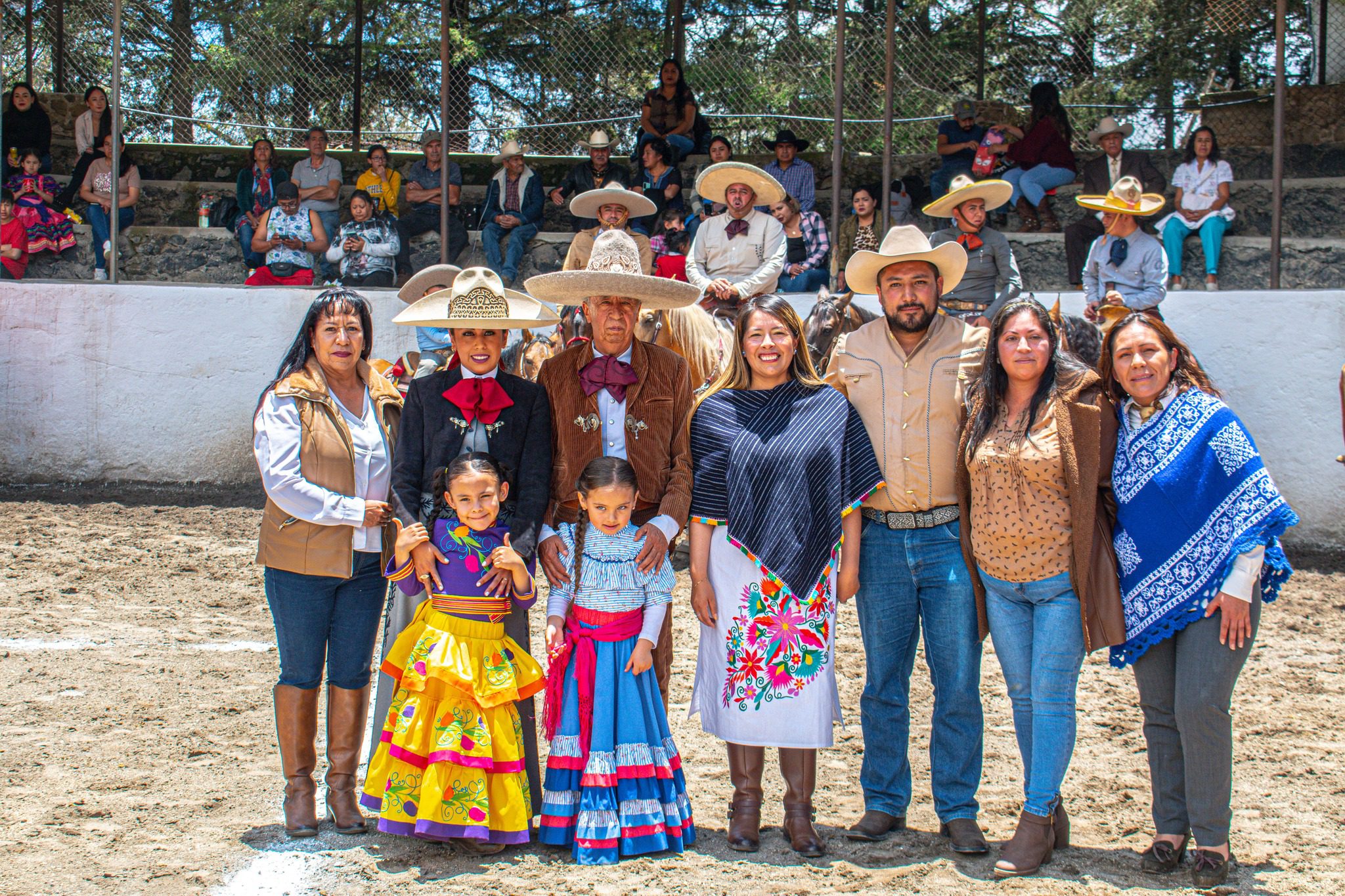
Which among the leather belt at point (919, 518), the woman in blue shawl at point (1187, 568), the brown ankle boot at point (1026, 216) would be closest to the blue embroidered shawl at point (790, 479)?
the leather belt at point (919, 518)

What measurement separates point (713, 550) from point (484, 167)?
34.5ft

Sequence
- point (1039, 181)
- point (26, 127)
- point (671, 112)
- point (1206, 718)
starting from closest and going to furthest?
1. point (1206, 718)
2. point (1039, 181)
3. point (671, 112)
4. point (26, 127)

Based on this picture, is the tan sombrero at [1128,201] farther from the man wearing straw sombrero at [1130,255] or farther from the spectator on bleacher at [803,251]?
the spectator on bleacher at [803,251]

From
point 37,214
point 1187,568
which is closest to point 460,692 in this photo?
point 1187,568

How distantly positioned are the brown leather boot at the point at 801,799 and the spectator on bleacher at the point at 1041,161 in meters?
8.46

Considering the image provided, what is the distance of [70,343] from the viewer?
32.2 ft

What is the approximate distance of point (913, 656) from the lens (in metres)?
4.17

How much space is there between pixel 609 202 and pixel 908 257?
4313mm

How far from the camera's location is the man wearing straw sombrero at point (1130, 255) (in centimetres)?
859

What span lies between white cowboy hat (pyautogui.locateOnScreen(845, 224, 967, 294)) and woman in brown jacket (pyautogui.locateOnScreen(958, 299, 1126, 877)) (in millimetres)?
385

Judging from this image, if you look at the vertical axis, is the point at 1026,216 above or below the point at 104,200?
below

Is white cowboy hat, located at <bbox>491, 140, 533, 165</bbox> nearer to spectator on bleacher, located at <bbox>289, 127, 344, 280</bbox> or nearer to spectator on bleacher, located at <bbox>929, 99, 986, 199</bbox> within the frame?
spectator on bleacher, located at <bbox>289, 127, 344, 280</bbox>

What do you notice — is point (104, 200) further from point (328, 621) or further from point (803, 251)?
point (328, 621)

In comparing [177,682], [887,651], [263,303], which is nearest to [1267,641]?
[887,651]
